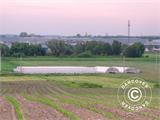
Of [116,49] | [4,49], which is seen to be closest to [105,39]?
[116,49]

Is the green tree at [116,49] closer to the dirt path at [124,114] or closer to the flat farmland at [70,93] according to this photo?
the flat farmland at [70,93]

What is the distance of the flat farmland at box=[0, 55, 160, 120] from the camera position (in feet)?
31.2

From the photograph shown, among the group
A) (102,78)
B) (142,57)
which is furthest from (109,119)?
(102,78)

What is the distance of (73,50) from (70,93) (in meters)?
7.95

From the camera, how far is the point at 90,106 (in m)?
11.1

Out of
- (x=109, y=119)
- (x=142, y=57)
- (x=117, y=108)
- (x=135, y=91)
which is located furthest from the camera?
(x=142, y=57)

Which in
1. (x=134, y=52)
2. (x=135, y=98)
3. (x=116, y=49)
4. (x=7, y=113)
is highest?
(x=116, y=49)

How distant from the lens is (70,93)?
17.3 m

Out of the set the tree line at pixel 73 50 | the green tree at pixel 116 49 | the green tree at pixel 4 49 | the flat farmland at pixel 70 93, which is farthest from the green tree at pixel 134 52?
the green tree at pixel 4 49

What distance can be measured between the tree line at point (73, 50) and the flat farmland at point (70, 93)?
369mm

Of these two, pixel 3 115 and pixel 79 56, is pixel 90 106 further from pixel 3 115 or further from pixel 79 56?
pixel 79 56

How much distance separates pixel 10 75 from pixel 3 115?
57.9ft

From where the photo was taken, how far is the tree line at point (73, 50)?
2189 centimetres

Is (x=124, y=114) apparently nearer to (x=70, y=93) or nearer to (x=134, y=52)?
(x=70, y=93)
